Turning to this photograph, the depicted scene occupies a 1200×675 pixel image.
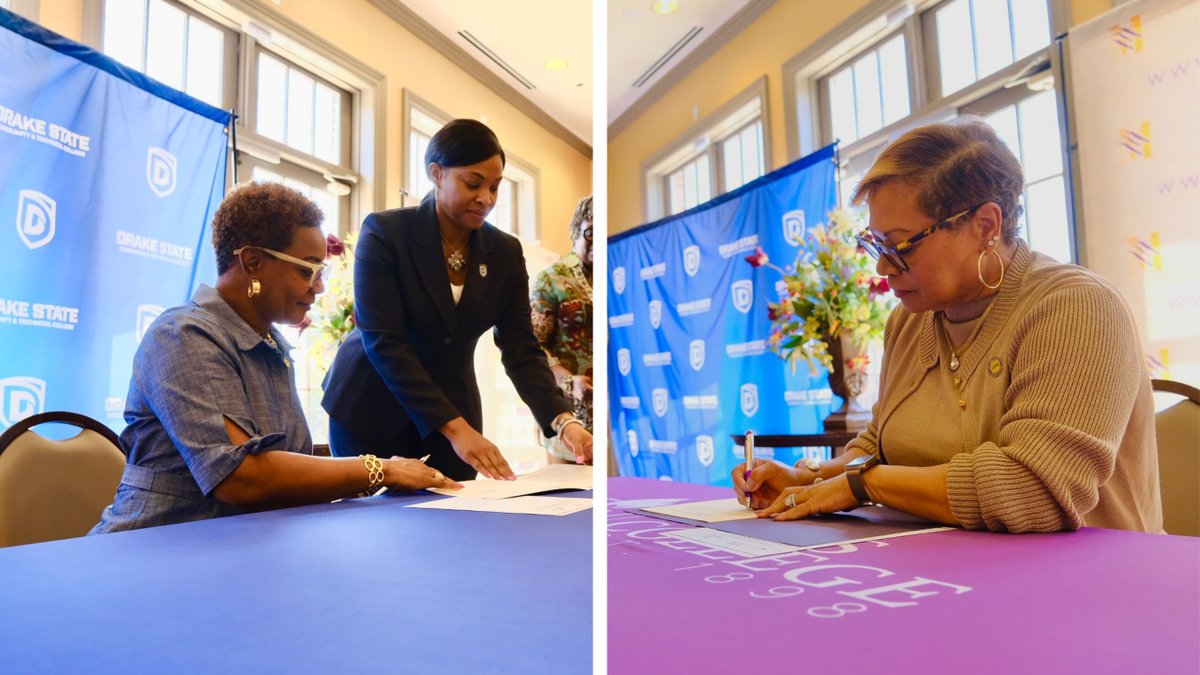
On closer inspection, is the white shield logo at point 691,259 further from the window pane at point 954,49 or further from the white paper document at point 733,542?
the white paper document at point 733,542

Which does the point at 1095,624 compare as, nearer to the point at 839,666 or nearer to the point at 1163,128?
the point at 839,666

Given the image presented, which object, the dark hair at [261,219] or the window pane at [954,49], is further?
the dark hair at [261,219]

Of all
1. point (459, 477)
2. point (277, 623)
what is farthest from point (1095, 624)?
point (459, 477)

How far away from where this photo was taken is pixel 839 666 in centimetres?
19

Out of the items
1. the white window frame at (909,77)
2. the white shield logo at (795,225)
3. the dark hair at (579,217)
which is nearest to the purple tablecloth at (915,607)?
the dark hair at (579,217)

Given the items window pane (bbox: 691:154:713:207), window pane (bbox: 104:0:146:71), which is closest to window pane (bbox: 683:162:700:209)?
window pane (bbox: 691:154:713:207)

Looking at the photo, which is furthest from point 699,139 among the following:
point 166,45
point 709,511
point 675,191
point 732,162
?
point 166,45

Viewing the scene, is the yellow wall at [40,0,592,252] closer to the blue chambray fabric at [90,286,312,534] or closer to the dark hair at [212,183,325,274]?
the dark hair at [212,183,325,274]

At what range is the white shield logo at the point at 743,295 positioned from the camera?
1172 millimetres

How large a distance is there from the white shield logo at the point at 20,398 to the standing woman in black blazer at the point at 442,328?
464mm

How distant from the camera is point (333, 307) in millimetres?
959

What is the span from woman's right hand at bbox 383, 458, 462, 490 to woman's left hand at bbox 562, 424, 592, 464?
Result: 6.1 inches

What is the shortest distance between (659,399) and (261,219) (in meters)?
0.66

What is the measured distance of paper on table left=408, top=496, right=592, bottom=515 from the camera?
0.59 meters
